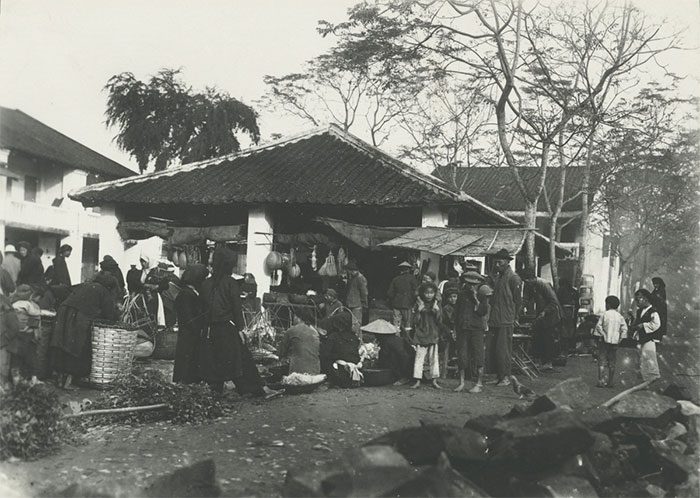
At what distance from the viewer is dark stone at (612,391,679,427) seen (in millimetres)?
6406

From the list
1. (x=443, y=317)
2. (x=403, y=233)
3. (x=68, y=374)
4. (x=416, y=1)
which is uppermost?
(x=416, y=1)

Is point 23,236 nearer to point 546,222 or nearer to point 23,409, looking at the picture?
point 546,222

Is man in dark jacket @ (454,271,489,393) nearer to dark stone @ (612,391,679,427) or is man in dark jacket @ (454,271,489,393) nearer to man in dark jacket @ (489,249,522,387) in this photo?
man in dark jacket @ (489,249,522,387)

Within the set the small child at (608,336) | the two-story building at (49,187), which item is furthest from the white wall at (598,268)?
the two-story building at (49,187)

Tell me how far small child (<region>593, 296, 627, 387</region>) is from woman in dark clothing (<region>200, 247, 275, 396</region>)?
551 cm

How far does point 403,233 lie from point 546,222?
16685 millimetres

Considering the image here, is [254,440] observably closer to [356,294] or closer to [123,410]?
[123,410]

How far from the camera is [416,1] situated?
579 inches

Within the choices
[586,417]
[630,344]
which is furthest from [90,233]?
[586,417]

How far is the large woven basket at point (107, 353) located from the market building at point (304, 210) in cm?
564

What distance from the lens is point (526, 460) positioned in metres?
4.96

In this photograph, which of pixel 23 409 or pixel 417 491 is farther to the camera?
pixel 23 409

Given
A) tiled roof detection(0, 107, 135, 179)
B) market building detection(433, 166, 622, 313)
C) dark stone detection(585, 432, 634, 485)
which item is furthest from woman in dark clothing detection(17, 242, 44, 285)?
market building detection(433, 166, 622, 313)

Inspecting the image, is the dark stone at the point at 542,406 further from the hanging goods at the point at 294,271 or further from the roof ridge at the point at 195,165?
the roof ridge at the point at 195,165
